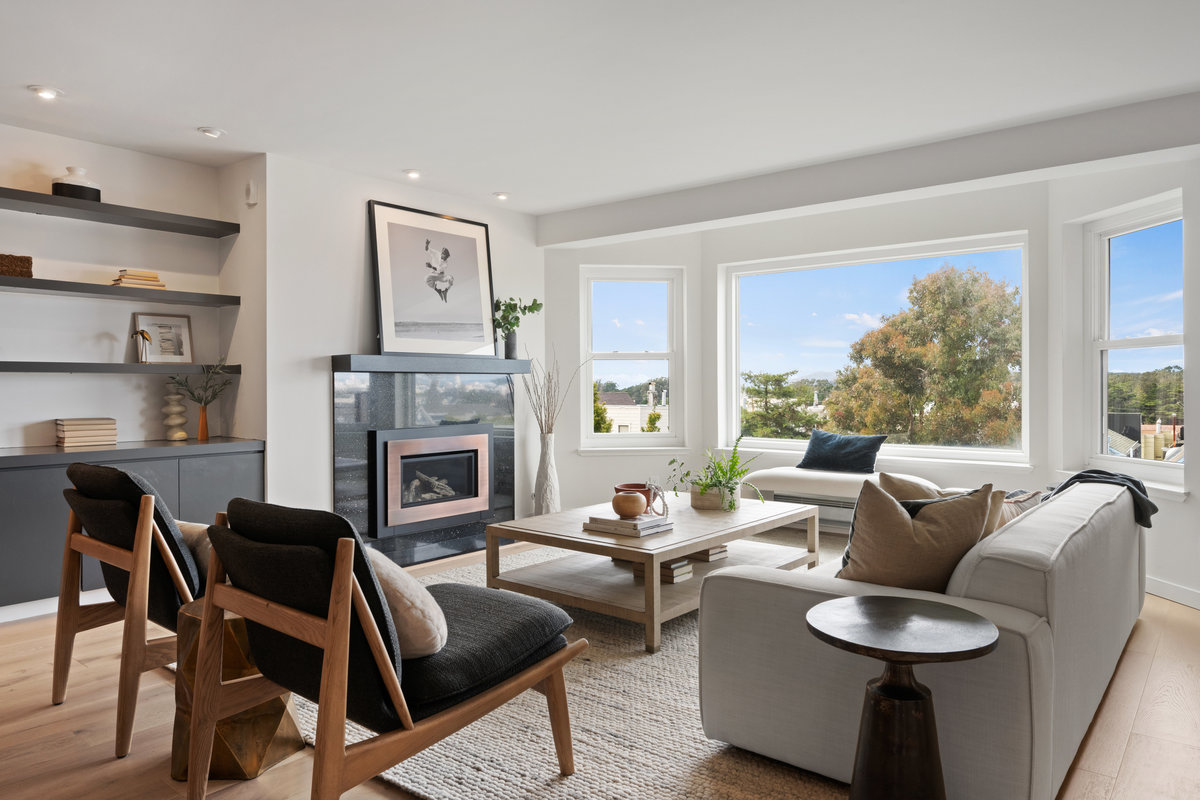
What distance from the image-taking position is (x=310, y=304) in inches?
178

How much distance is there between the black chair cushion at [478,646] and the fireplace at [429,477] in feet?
8.14

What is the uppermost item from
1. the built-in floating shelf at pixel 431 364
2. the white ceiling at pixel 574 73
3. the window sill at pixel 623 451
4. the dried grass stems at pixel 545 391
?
the white ceiling at pixel 574 73

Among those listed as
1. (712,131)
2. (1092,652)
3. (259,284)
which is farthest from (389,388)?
(1092,652)

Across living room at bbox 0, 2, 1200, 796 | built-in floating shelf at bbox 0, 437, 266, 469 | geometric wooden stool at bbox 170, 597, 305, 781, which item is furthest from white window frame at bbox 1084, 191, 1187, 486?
built-in floating shelf at bbox 0, 437, 266, 469

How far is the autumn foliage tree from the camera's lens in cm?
536

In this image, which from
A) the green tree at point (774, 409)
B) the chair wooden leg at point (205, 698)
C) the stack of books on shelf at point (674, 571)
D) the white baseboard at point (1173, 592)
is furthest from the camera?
the green tree at point (774, 409)

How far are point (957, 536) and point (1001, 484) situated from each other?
3.41 m

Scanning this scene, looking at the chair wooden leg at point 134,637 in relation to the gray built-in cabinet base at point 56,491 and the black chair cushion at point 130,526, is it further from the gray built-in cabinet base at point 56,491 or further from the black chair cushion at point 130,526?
the gray built-in cabinet base at point 56,491

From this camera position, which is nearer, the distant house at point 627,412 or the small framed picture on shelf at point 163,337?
the small framed picture on shelf at point 163,337

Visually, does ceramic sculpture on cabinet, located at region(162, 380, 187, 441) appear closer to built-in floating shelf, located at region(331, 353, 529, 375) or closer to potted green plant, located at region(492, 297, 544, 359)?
built-in floating shelf, located at region(331, 353, 529, 375)

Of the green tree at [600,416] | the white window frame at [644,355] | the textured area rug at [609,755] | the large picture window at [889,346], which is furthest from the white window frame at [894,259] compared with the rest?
the textured area rug at [609,755]

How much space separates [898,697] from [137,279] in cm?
423

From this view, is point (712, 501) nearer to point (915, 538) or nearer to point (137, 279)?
point (915, 538)

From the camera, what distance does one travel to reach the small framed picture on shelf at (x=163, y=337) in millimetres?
4305
